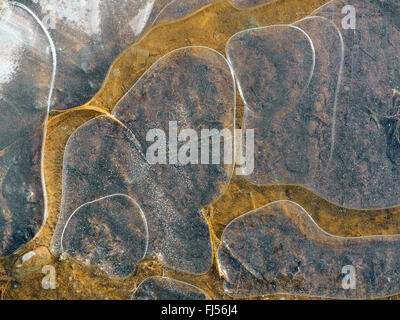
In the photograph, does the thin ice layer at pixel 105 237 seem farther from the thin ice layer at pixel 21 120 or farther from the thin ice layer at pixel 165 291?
the thin ice layer at pixel 21 120

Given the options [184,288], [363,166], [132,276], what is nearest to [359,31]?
[363,166]

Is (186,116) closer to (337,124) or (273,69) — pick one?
(273,69)

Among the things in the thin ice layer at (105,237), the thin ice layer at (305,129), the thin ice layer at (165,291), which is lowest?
the thin ice layer at (165,291)

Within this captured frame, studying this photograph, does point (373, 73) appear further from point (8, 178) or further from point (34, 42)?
point (8, 178)

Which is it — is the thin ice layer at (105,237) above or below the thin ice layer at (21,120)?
below

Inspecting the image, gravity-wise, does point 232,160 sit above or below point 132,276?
above

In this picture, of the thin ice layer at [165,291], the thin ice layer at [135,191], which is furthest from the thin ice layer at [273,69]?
the thin ice layer at [165,291]

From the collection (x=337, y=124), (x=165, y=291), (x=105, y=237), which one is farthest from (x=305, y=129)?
(x=105, y=237)
